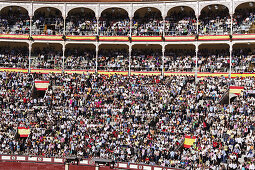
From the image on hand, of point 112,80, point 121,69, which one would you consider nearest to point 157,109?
point 112,80

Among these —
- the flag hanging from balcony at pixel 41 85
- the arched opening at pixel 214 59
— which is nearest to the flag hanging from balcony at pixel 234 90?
the arched opening at pixel 214 59

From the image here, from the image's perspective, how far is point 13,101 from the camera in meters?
43.3

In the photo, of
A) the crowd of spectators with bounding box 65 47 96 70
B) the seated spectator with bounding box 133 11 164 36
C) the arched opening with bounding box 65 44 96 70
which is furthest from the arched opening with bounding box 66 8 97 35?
the seated spectator with bounding box 133 11 164 36

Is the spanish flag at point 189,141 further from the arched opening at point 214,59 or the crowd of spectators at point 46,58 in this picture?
the crowd of spectators at point 46,58

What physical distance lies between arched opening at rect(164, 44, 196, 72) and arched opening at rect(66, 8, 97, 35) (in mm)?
8573

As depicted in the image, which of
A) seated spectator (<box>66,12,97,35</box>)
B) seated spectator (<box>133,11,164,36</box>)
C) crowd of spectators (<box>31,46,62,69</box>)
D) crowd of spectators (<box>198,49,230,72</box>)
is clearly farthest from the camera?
seated spectator (<box>66,12,97,35</box>)

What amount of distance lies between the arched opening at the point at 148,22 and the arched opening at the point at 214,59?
17.0ft

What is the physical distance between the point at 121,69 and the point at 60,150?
1458 centimetres

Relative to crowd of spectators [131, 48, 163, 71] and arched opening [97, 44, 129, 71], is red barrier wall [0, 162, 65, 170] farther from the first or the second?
crowd of spectators [131, 48, 163, 71]

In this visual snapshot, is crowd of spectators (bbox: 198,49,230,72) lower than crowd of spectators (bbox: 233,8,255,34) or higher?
lower

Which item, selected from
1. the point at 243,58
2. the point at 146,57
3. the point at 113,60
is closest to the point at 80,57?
the point at 113,60

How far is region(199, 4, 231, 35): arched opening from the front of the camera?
48.3m

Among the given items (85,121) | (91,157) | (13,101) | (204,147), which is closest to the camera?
(204,147)

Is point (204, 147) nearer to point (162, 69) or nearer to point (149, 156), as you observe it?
point (149, 156)
